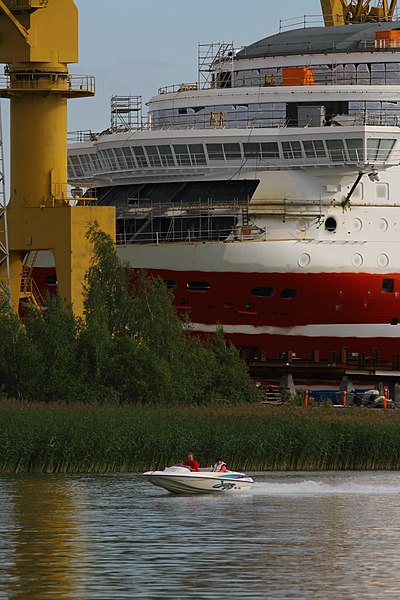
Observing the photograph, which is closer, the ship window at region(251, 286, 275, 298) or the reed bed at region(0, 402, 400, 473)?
the reed bed at region(0, 402, 400, 473)

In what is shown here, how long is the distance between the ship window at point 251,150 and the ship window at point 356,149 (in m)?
3.28

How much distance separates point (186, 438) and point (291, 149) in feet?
57.3

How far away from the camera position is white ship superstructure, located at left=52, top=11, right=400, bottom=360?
60438 millimetres

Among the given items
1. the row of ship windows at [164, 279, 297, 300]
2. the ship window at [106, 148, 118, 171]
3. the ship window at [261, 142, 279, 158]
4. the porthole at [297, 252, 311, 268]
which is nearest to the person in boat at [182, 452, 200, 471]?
the row of ship windows at [164, 279, 297, 300]

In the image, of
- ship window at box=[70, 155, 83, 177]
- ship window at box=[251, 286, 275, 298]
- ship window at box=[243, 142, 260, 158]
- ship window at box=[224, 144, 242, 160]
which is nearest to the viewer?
ship window at box=[251, 286, 275, 298]

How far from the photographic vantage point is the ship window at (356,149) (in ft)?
200

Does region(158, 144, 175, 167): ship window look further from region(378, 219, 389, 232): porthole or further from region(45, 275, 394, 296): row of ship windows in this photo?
region(378, 219, 389, 232): porthole

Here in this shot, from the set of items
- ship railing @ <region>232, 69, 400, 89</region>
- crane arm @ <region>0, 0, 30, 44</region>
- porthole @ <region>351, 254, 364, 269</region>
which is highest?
crane arm @ <region>0, 0, 30, 44</region>

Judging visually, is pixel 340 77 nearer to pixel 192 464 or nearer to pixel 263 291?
pixel 263 291

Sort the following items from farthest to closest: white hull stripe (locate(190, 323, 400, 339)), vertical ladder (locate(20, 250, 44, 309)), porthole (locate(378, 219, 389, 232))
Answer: porthole (locate(378, 219, 389, 232)) < white hull stripe (locate(190, 323, 400, 339)) < vertical ladder (locate(20, 250, 44, 309))

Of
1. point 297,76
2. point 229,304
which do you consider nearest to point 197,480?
point 229,304

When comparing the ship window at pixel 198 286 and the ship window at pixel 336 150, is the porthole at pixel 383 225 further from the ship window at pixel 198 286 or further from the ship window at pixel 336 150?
the ship window at pixel 198 286

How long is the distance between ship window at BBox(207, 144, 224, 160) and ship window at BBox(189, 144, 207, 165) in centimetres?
24

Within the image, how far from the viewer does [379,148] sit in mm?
61188
